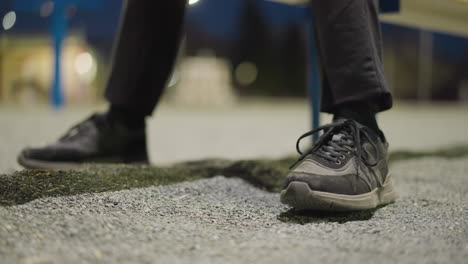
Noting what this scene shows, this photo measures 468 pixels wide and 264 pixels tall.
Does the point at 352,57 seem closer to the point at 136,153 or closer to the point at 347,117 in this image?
the point at 347,117

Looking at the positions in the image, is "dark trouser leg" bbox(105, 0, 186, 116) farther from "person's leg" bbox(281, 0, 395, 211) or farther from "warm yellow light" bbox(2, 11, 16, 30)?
"warm yellow light" bbox(2, 11, 16, 30)

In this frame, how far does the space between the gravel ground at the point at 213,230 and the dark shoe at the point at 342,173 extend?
0.09ft

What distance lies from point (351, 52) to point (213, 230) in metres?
0.35

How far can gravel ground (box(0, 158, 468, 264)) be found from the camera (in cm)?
51

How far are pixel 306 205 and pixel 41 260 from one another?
359 millimetres

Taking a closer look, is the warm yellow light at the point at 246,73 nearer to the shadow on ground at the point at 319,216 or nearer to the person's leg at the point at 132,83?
the person's leg at the point at 132,83

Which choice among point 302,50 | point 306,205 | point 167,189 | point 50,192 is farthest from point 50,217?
point 302,50

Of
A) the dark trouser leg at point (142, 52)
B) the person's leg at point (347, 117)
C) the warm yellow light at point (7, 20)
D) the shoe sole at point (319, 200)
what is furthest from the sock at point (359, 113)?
the warm yellow light at point (7, 20)

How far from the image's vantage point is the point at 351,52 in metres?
0.75

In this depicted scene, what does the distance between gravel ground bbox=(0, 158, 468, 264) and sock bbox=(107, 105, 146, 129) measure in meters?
0.29

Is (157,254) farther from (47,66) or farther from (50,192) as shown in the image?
(47,66)

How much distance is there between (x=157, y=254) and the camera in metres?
0.52

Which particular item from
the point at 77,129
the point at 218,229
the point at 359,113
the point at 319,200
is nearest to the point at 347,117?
the point at 359,113

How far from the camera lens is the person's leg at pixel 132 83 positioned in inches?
41.4
